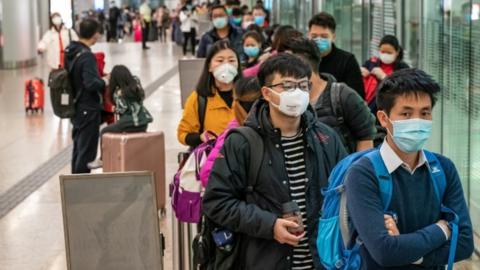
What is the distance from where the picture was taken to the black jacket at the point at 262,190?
4043 mm

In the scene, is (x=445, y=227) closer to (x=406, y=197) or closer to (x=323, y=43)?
(x=406, y=197)

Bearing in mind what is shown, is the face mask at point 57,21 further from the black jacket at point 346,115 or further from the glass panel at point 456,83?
the black jacket at point 346,115

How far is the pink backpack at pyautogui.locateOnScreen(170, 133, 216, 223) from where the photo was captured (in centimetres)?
509

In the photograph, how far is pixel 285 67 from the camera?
4.25 meters

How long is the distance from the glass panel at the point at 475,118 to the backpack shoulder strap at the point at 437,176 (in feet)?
11.9

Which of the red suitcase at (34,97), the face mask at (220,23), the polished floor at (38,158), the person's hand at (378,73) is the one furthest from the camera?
the red suitcase at (34,97)

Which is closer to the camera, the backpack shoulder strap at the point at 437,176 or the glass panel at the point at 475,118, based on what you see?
the backpack shoulder strap at the point at 437,176

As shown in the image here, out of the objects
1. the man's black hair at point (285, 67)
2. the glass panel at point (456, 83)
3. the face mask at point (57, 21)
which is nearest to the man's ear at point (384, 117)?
the man's black hair at point (285, 67)

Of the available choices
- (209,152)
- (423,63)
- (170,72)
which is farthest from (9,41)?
(209,152)

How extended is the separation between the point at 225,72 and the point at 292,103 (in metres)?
2.06

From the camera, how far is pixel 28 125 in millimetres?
15555

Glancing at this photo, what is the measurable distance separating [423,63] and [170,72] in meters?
17.0

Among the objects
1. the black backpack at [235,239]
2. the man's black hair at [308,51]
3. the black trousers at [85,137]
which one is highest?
the man's black hair at [308,51]

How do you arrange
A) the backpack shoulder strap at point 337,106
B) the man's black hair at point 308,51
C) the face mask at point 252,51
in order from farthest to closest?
the face mask at point 252,51, the man's black hair at point 308,51, the backpack shoulder strap at point 337,106
